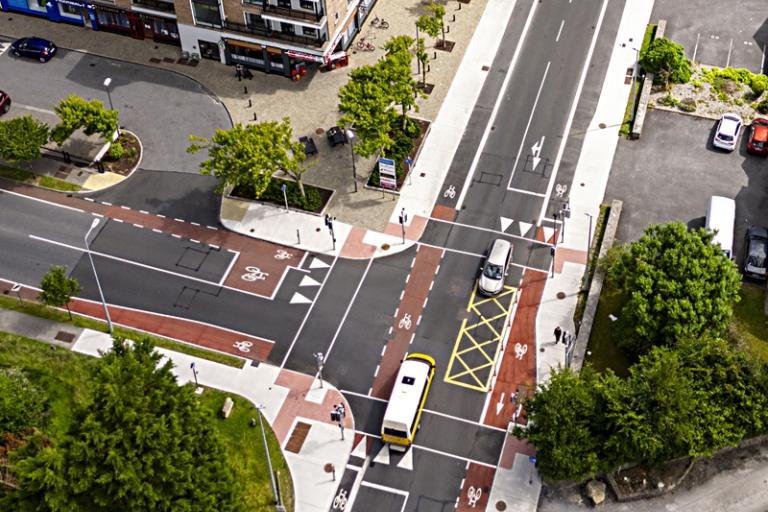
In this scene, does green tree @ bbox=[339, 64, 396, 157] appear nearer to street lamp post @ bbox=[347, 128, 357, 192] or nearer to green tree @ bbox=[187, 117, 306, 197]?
street lamp post @ bbox=[347, 128, 357, 192]

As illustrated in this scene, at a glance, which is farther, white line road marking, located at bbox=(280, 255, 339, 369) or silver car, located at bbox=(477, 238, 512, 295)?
silver car, located at bbox=(477, 238, 512, 295)

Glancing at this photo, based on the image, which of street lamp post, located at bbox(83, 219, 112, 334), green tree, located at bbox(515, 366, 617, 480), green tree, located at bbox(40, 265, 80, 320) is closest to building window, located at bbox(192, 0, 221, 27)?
street lamp post, located at bbox(83, 219, 112, 334)

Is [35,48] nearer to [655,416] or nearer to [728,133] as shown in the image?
[728,133]

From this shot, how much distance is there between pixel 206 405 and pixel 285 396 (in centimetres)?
670

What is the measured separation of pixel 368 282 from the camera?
8244 centimetres

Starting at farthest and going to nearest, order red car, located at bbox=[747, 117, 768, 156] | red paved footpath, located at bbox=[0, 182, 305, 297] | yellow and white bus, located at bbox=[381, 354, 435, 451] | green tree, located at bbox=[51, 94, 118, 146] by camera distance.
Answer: red car, located at bbox=[747, 117, 768, 156] < green tree, located at bbox=[51, 94, 118, 146] < red paved footpath, located at bbox=[0, 182, 305, 297] < yellow and white bus, located at bbox=[381, 354, 435, 451]

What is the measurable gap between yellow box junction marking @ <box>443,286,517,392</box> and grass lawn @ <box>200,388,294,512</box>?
14.8 meters

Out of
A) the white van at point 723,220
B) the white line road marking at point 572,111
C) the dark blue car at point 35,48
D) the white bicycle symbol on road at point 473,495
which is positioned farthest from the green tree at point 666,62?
the dark blue car at point 35,48

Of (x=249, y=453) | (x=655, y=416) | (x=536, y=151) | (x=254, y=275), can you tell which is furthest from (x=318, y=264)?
(x=655, y=416)

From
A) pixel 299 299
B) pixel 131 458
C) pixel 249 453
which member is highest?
pixel 299 299

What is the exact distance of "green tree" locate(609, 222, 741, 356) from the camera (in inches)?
2805

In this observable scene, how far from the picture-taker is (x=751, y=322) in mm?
77938

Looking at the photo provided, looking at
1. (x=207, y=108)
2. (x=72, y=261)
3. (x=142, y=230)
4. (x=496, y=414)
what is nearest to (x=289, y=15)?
(x=207, y=108)

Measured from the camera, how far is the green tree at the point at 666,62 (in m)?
95.4
